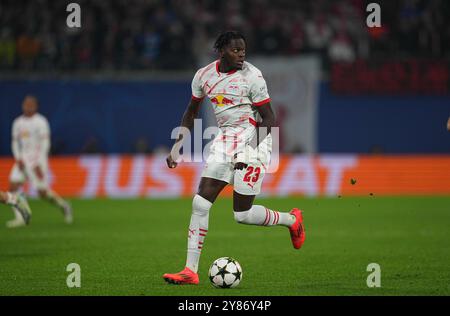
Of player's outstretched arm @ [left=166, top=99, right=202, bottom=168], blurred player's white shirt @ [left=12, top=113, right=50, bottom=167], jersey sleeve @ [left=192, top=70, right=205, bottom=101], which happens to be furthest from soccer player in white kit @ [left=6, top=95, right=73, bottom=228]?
jersey sleeve @ [left=192, top=70, right=205, bottom=101]

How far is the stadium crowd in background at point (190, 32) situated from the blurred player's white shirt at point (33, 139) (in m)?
8.47

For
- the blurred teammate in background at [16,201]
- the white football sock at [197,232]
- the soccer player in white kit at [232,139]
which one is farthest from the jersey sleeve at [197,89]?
the blurred teammate in background at [16,201]

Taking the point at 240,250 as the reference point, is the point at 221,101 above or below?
above

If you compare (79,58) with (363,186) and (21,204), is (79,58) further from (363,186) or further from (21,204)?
(21,204)

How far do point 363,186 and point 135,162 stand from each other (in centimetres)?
639

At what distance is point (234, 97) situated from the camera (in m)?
9.20

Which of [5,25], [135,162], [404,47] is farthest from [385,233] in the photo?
[5,25]

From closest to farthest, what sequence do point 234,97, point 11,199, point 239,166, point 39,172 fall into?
1. point 239,166
2. point 234,97
3. point 11,199
4. point 39,172

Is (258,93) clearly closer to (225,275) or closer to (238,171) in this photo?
(238,171)

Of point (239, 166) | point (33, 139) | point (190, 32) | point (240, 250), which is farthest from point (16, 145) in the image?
point (190, 32)

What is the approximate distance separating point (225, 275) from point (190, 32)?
18726 mm

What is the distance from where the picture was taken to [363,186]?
2402 cm

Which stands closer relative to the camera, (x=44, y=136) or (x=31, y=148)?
(x=44, y=136)

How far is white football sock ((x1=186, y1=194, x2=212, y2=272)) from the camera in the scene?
9062mm
